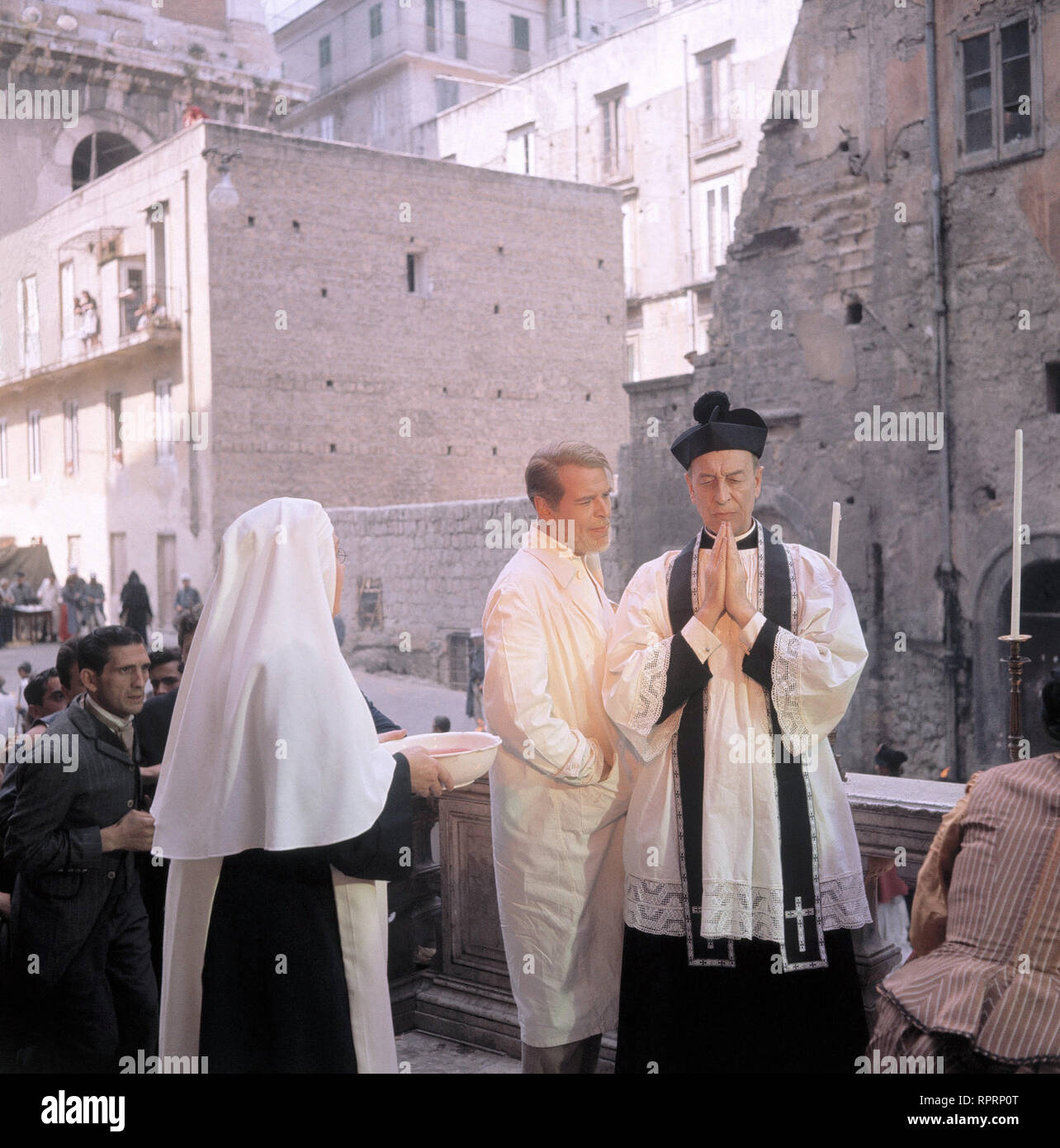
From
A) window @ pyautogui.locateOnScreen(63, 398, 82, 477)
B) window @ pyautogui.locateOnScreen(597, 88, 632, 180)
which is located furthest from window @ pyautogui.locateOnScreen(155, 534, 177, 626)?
window @ pyautogui.locateOnScreen(597, 88, 632, 180)

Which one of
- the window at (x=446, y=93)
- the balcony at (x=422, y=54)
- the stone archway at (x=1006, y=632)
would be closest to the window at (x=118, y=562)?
the window at (x=446, y=93)

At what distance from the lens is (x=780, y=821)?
2.95 m

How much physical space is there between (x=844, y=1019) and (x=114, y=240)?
24324 mm

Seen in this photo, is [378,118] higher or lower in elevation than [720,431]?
higher

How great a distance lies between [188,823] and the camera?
252cm

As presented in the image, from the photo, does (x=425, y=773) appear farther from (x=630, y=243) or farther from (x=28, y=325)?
(x=28, y=325)

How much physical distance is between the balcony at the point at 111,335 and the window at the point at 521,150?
11.0 m

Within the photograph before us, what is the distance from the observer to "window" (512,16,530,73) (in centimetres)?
3525

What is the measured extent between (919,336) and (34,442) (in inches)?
869

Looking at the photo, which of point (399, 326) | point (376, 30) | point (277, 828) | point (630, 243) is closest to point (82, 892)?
point (277, 828)

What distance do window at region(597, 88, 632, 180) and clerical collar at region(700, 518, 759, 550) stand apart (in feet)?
87.4
